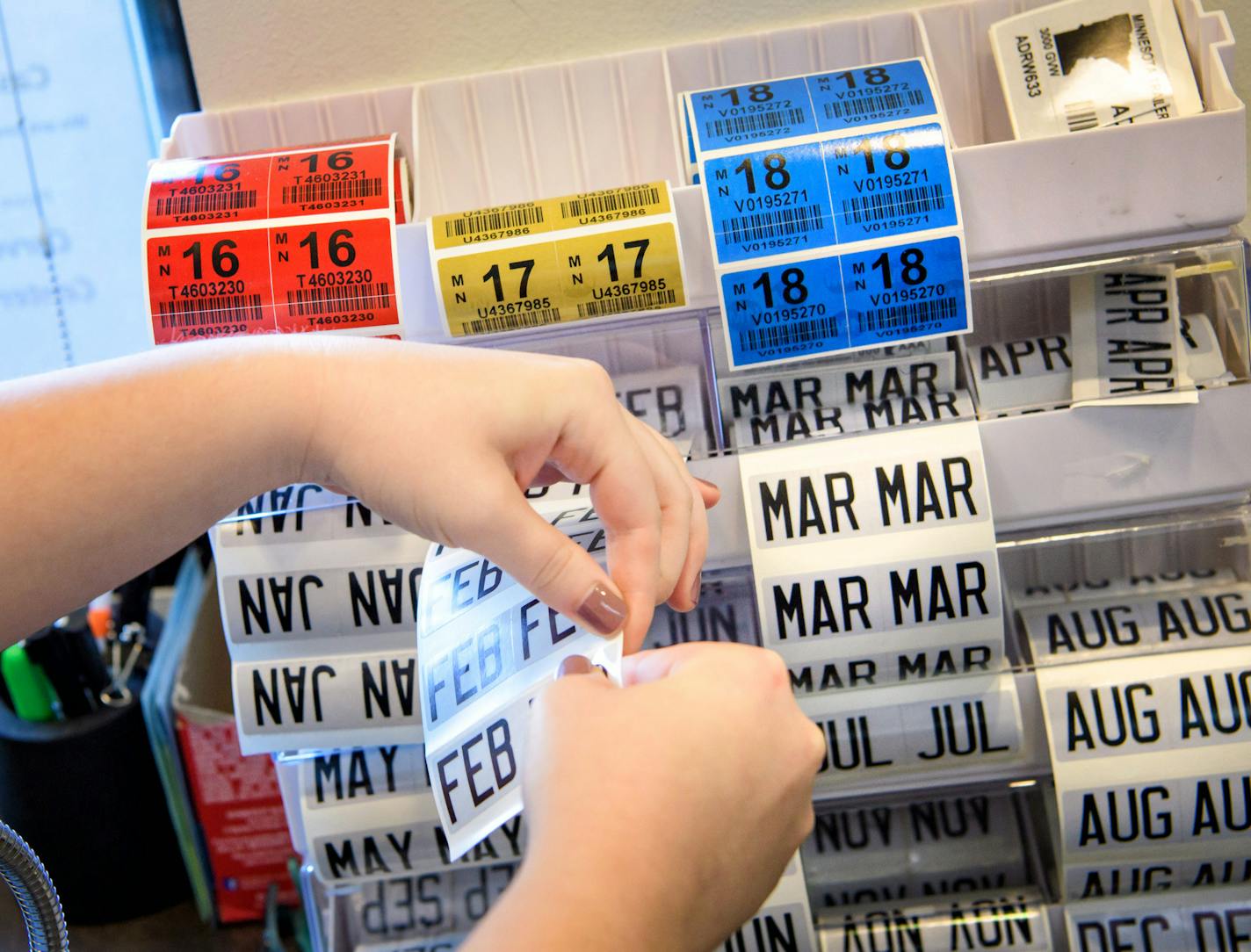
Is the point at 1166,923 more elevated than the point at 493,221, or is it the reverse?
A: the point at 493,221

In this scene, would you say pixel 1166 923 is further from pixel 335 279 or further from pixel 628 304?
pixel 335 279

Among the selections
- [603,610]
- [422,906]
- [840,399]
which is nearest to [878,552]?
[840,399]

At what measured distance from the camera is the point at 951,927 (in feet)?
2.49

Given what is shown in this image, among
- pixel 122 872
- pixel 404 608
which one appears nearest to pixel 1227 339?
pixel 404 608

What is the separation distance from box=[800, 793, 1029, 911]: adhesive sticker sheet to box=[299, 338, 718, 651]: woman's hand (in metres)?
0.32

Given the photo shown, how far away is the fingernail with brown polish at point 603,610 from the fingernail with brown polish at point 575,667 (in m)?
0.02

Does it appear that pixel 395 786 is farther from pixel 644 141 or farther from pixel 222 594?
pixel 644 141

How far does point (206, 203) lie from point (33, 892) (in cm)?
45

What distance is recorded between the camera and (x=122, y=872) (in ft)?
3.43

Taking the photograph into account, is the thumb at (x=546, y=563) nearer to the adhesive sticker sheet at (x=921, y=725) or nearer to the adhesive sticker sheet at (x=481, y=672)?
the adhesive sticker sheet at (x=481, y=672)

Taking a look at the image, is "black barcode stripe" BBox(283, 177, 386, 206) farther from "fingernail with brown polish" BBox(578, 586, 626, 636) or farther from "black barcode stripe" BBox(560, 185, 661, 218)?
"fingernail with brown polish" BBox(578, 586, 626, 636)

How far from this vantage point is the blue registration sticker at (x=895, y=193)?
0.68 metres

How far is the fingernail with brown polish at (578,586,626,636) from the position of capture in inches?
22.4

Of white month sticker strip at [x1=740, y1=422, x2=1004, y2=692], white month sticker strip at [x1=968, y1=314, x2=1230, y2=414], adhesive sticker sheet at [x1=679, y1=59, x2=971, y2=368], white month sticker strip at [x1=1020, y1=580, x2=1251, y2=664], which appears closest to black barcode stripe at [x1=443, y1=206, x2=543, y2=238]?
adhesive sticker sheet at [x1=679, y1=59, x2=971, y2=368]
